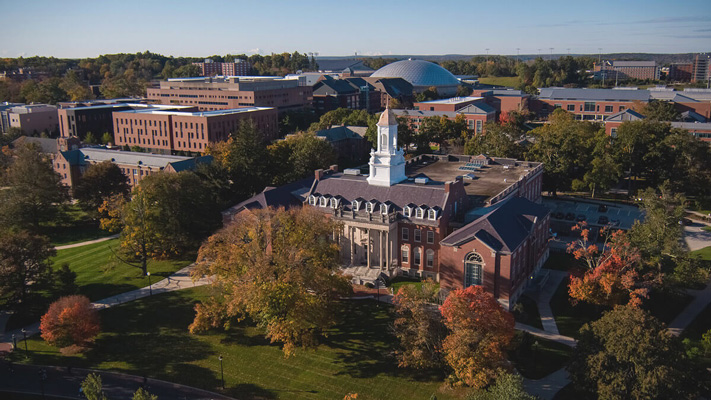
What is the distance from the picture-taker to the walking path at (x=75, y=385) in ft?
133

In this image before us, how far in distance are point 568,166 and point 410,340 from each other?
191ft

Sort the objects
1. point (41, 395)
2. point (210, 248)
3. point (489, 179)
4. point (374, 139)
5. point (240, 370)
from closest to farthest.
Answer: point (41, 395)
point (240, 370)
point (210, 248)
point (489, 179)
point (374, 139)

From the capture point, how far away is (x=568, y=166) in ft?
294

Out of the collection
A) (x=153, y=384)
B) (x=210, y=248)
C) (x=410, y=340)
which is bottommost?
(x=153, y=384)

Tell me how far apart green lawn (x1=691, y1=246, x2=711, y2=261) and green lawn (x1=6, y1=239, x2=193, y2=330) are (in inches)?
2316

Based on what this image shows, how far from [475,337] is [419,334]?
4.16 metres

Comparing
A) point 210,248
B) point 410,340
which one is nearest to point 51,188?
point 210,248

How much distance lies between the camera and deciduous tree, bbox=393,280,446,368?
41281mm

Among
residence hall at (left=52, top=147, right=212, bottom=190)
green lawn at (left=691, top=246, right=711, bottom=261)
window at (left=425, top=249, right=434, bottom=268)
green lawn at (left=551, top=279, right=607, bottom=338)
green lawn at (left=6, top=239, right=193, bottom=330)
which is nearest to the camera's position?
green lawn at (left=551, top=279, right=607, bottom=338)

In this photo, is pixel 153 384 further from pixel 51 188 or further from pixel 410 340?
pixel 51 188

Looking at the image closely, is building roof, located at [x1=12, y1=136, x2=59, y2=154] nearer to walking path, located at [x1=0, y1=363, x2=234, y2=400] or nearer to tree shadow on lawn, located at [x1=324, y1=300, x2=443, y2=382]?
walking path, located at [x1=0, y1=363, x2=234, y2=400]

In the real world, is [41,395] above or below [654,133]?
below

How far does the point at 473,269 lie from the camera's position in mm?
53656

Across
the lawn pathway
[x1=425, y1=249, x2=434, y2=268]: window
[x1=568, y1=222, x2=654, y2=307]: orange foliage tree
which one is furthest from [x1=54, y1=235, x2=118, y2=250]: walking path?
[x1=568, y1=222, x2=654, y2=307]: orange foliage tree
